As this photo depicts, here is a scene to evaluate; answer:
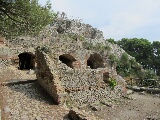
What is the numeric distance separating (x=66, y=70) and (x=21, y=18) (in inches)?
169

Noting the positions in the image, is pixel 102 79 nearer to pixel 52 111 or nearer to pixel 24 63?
pixel 52 111

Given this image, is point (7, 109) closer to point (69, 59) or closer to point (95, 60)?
point (69, 59)

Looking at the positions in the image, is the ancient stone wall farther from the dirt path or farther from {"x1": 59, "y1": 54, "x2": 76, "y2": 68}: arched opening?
{"x1": 59, "y1": 54, "x2": 76, "y2": 68}: arched opening

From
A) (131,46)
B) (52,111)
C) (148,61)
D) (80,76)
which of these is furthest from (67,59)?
(131,46)

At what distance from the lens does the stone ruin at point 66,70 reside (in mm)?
11766

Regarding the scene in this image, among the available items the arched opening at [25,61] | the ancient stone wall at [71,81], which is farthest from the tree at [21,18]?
the arched opening at [25,61]

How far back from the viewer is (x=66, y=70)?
41.6 ft

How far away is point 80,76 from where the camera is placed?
13234 millimetres

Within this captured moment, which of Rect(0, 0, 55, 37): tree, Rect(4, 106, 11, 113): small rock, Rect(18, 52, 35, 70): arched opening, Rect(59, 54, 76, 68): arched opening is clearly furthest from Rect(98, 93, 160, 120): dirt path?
Rect(18, 52, 35, 70): arched opening

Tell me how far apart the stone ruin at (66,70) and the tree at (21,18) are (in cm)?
159

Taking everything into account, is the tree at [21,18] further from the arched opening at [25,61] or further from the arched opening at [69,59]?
the arched opening at [69,59]

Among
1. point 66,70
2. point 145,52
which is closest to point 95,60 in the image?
point 66,70

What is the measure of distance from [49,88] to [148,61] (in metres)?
40.0

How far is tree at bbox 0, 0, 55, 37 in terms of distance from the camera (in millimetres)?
13584
